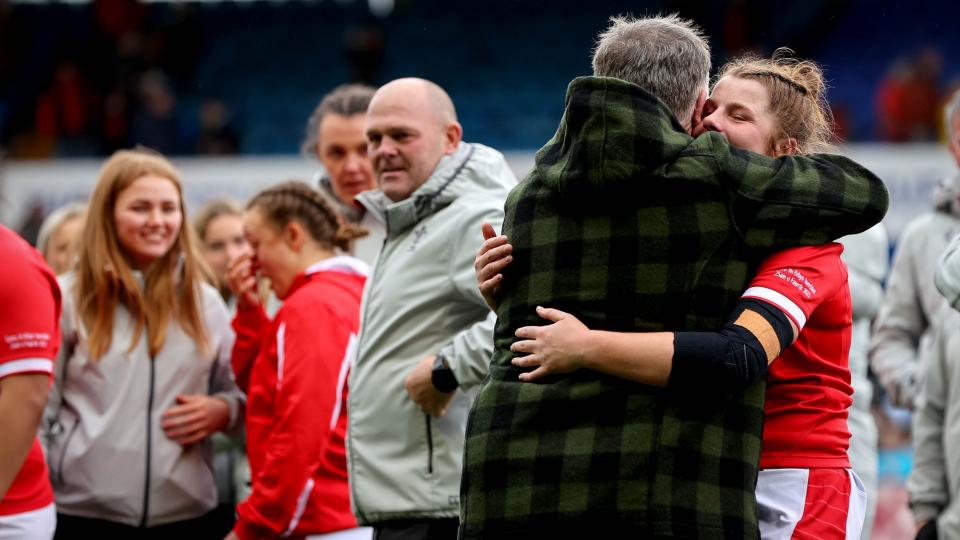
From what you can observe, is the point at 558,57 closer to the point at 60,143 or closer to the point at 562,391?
the point at 60,143

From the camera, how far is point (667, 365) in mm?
2699

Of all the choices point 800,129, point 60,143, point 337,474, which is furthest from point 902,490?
point 60,143

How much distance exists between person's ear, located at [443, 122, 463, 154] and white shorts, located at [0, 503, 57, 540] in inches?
66.4

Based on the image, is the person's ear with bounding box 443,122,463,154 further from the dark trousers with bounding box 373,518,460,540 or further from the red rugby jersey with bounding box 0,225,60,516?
the red rugby jersey with bounding box 0,225,60,516

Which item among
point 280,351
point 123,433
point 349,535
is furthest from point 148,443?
point 349,535

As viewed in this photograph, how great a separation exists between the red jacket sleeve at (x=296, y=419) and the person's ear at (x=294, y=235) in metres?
0.44

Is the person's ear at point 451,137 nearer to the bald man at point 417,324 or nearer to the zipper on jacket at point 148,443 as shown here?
the bald man at point 417,324

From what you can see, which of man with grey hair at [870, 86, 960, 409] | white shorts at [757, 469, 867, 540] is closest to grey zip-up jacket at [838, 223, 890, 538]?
man with grey hair at [870, 86, 960, 409]

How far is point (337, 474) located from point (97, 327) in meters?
1.08

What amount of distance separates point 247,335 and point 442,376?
1.27 metres

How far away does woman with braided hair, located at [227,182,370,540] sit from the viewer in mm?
4383

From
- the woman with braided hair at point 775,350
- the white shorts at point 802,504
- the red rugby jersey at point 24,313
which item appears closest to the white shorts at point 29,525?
the red rugby jersey at point 24,313

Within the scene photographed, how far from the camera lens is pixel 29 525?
13.3 ft

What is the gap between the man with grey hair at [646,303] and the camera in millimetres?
2725
